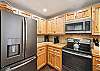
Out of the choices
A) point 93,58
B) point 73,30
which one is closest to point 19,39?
point 93,58

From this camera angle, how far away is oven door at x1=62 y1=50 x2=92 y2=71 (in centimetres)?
210

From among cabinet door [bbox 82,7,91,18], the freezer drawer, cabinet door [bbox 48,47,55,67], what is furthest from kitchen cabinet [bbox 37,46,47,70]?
cabinet door [bbox 82,7,91,18]

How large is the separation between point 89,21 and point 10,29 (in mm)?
1937

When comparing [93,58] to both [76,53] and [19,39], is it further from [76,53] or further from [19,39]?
[19,39]

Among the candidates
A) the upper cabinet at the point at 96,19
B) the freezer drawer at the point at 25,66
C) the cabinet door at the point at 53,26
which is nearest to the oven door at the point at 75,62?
the upper cabinet at the point at 96,19

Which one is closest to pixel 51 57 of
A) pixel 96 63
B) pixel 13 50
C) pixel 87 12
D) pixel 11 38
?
pixel 96 63

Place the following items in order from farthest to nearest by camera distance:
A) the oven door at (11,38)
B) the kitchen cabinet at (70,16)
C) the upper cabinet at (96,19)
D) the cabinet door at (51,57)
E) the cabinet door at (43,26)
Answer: the cabinet door at (43,26) → the cabinet door at (51,57) → the kitchen cabinet at (70,16) → the upper cabinet at (96,19) → the oven door at (11,38)

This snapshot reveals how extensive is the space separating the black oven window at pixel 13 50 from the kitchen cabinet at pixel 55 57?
1.62 meters


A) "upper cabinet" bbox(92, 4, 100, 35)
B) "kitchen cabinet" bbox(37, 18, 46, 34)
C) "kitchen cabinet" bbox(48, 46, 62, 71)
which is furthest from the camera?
"kitchen cabinet" bbox(37, 18, 46, 34)

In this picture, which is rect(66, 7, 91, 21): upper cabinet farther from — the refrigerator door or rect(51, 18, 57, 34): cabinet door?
Result: the refrigerator door

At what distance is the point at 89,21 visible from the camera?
8.07 ft

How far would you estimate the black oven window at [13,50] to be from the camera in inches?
60.5

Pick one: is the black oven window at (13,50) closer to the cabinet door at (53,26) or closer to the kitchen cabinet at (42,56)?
the kitchen cabinet at (42,56)

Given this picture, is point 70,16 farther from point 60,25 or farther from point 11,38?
point 11,38
